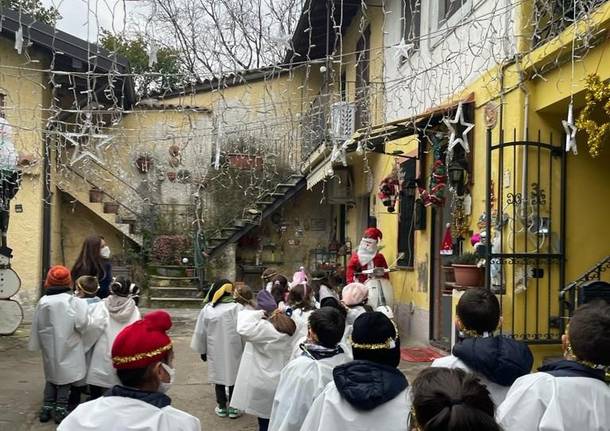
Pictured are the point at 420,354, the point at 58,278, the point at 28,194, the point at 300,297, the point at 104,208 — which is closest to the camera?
the point at 300,297

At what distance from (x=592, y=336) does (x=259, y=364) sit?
302 cm

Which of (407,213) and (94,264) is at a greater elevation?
(407,213)

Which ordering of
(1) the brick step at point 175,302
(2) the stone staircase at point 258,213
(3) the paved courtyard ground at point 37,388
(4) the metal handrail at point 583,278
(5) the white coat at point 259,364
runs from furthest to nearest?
(2) the stone staircase at point 258,213, (1) the brick step at point 175,302, (3) the paved courtyard ground at point 37,388, (4) the metal handrail at point 583,278, (5) the white coat at point 259,364

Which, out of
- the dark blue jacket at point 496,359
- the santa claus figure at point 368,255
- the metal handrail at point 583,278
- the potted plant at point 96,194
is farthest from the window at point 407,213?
the potted plant at point 96,194

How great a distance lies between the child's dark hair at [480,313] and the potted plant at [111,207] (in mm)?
13805

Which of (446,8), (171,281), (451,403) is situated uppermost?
(446,8)

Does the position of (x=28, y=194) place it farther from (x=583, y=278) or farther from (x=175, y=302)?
(x=583, y=278)

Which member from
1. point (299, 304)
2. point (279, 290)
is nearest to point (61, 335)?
point (279, 290)

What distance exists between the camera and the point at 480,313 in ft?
10.00

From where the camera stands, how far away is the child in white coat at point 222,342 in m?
6.03

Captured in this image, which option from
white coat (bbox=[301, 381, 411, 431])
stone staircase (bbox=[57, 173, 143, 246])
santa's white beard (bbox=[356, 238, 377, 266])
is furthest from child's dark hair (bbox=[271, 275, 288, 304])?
stone staircase (bbox=[57, 173, 143, 246])

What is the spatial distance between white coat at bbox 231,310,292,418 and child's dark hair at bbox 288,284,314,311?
286 millimetres

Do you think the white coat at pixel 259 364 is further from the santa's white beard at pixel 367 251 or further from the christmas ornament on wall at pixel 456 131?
the santa's white beard at pixel 367 251

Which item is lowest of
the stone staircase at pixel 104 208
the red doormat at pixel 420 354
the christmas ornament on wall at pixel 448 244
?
the red doormat at pixel 420 354
